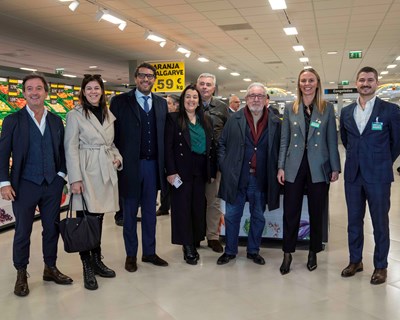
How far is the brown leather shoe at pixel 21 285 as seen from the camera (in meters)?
3.08

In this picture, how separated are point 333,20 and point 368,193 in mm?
5983

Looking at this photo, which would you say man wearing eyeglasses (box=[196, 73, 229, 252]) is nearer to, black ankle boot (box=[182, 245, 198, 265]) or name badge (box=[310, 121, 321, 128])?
black ankle boot (box=[182, 245, 198, 265])

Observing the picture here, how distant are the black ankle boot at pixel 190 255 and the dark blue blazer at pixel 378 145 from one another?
5.11ft

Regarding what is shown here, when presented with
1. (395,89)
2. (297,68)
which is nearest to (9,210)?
(297,68)

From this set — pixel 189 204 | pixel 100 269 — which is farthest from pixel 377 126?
pixel 100 269

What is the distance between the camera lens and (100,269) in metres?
3.45

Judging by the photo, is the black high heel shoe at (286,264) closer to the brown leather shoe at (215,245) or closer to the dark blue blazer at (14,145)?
the brown leather shoe at (215,245)

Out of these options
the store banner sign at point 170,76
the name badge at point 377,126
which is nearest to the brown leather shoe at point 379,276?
the name badge at point 377,126

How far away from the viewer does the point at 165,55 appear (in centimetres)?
1229

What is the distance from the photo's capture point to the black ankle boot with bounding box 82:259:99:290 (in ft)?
10.4

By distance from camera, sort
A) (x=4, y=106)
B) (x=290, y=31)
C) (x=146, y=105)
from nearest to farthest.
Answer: (x=146, y=105), (x=4, y=106), (x=290, y=31)

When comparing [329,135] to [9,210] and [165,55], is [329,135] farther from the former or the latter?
[165,55]

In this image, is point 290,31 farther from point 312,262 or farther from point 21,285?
point 21,285

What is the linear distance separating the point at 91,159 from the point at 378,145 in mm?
2203
